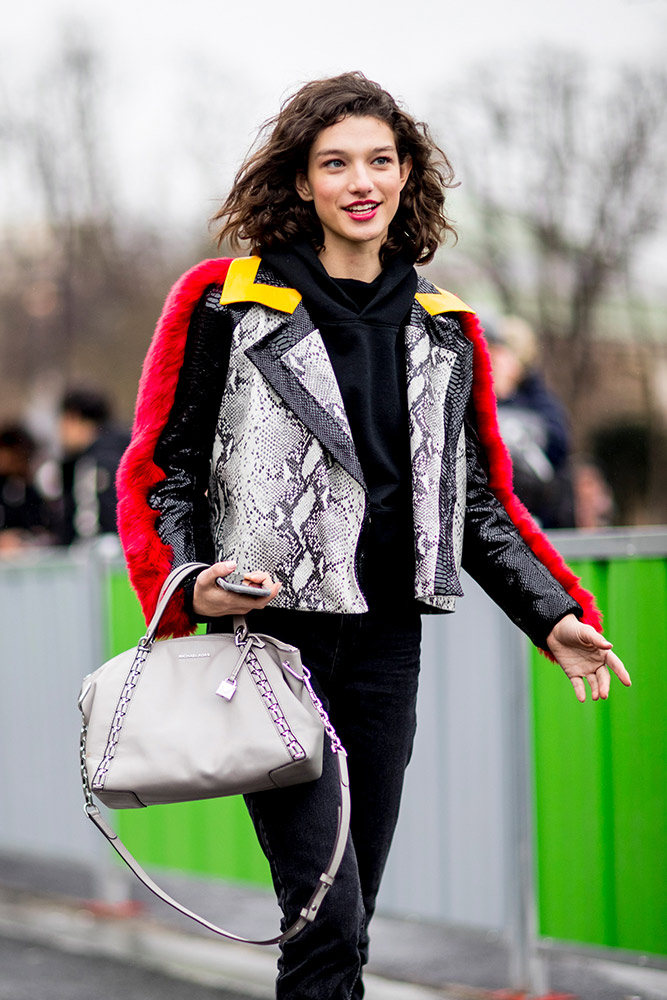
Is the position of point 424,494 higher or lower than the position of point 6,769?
higher

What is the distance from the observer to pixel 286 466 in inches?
97.0

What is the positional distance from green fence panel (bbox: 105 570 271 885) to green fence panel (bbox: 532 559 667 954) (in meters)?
1.17

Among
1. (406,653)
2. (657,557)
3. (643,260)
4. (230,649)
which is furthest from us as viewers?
(643,260)

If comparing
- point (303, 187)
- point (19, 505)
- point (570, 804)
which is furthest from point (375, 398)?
point (19, 505)

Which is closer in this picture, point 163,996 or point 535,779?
point 535,779

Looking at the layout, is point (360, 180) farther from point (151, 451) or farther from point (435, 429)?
point (151, 451)

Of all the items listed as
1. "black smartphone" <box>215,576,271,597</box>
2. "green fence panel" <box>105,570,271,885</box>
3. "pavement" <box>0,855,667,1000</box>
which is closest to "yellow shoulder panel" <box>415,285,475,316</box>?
"black smartphone" <box>215,576,271,597</box>

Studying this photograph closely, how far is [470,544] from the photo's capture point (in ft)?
9.00

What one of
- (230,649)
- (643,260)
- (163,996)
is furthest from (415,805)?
(643,260)

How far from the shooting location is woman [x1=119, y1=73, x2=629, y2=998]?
8.00 ft

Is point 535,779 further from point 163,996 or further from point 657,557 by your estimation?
point 163,996

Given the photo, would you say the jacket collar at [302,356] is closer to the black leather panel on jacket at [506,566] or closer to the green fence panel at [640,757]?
the black leather panel on jacket at [506,566]

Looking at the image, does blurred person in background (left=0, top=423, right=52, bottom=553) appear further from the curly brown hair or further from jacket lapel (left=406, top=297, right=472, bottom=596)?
jacket lapel (left=406, top=297, right=472, bottom=596)

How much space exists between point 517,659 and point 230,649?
1.78 metres
